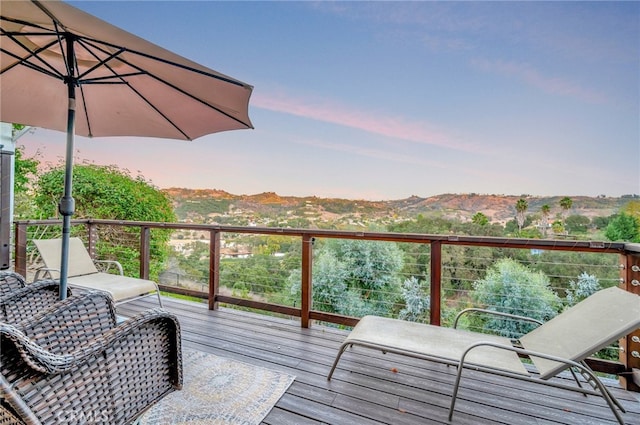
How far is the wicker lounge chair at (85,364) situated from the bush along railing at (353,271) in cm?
217

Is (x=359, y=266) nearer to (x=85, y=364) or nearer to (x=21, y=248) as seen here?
(x=85, y=364)

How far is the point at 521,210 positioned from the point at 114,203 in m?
9.46

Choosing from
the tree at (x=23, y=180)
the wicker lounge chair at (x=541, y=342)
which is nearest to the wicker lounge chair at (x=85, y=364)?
the wicker lounge chair at (x=541, y=342)

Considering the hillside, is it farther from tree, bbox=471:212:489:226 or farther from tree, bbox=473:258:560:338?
tree, bbox=473:258:560:338

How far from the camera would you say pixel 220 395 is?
2.06 metres

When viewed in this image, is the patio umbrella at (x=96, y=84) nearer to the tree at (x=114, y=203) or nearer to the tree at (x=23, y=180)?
the tree at (x=114, y=203)

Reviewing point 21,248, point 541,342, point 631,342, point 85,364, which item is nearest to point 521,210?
point 631,342

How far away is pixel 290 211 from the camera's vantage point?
7.79m

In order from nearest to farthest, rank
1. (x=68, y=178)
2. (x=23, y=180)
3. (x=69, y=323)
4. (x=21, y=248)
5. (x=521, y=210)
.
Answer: (x=69, y=323) → (x=68, y=178) → (x=21, y=248) → (x=521, y=210) → (x=23, y=180)

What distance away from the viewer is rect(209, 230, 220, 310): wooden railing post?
386cm

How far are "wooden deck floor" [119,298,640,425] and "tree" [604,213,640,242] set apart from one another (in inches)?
185

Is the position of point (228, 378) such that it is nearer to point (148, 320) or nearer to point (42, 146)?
point (148, 320)

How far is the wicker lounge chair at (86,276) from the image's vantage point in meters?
3.16

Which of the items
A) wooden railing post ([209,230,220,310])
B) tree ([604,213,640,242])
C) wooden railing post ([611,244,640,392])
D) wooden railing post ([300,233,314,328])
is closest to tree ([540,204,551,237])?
tree ([604,213,640,242])
